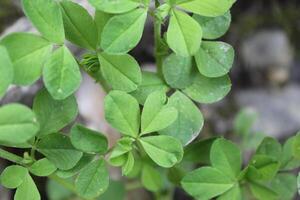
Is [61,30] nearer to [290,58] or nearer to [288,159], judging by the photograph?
[288,159]

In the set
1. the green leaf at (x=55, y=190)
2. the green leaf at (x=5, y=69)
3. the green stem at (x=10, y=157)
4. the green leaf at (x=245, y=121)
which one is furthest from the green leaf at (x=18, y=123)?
the green leaf at (x=245, y=121)

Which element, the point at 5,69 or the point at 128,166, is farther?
the point at 128,166

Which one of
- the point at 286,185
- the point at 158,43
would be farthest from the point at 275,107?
the point at 158,43

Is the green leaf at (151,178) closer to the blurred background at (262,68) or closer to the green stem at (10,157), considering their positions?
the green stem at (10,157)

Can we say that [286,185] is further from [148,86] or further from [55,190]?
[55,190]

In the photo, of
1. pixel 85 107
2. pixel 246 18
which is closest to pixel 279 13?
pixel 246 18

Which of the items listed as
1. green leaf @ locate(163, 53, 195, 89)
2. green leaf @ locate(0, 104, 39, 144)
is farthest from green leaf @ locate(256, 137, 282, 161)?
green leaf @ locate(0, 104, 39, 144)
